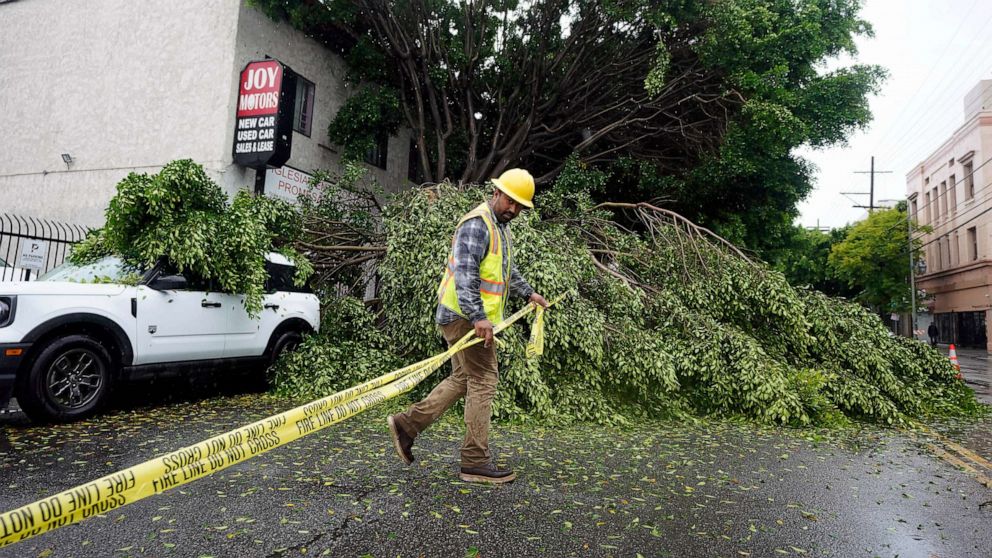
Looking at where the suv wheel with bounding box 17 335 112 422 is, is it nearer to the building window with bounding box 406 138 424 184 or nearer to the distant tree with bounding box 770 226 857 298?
the building window with bounding box 406 138 424 184

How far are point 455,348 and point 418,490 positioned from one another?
0.90 metres

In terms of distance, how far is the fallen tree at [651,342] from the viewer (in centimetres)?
711

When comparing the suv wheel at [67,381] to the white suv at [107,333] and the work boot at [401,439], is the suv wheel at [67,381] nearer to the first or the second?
the white suv at [107,333]

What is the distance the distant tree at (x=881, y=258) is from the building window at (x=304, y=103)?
3640 centimetres

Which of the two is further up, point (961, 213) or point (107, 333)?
point (961, 213)

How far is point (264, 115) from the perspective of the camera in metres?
12.0

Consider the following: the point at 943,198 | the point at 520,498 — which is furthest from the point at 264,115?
the point at 943,198

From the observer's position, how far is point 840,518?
151 inches

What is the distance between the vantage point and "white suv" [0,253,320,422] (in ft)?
18.3

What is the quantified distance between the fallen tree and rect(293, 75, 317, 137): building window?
20.2 feet

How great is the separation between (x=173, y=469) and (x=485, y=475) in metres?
2.22

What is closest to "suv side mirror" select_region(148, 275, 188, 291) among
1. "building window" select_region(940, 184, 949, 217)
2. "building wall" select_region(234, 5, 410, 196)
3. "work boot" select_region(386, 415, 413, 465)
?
"work boot" select_region(386, 415, 413, 465)

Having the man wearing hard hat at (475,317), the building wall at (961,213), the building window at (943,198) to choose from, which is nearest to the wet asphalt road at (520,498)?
the man wearing hard hat at (475,317)

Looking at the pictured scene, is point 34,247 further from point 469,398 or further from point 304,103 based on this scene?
point 469,398
